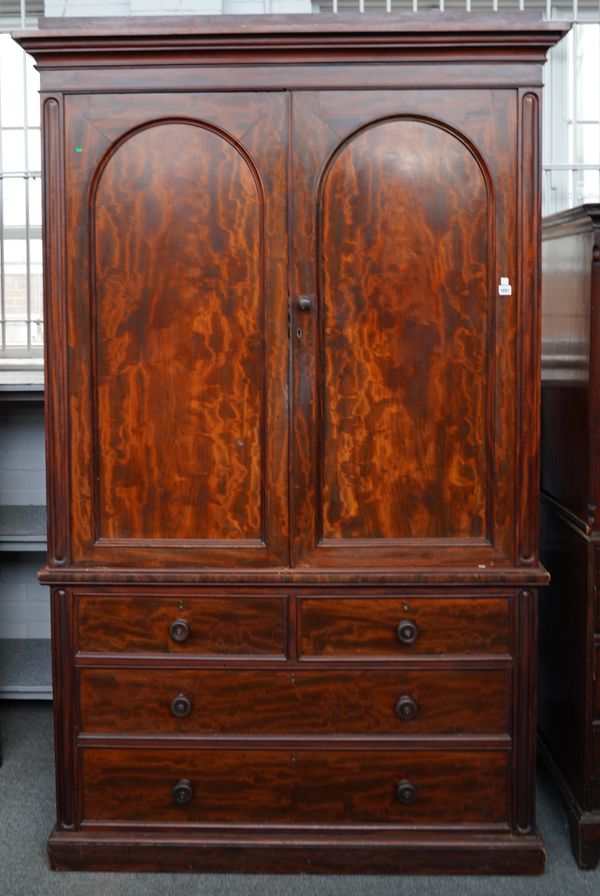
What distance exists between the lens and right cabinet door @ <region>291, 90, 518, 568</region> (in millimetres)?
2332

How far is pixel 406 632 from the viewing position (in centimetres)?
244

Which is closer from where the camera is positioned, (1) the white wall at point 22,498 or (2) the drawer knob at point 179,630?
(2) the drawer knob at point 179,630

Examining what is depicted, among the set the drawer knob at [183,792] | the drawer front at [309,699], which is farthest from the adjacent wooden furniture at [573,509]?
the drawer knob at [183,792]

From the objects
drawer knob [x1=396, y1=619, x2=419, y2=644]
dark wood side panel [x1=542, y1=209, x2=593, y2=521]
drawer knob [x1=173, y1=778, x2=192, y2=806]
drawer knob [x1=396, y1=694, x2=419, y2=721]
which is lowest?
drawer knob [x1=173, y1=778, x2=192, y2=806]

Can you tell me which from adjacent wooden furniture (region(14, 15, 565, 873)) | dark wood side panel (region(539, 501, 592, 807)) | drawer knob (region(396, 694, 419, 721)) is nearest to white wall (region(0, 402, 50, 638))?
adjacent wooden furniture (region(14, 15, 565, 873))

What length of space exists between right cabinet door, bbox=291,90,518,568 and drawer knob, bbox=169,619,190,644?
346 millimetres

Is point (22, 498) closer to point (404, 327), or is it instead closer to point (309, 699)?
point (309, 699)

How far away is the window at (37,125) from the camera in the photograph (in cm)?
346

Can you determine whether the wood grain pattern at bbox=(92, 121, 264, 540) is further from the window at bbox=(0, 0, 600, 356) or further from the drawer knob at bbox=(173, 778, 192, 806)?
the window at bbox=(0, 0, 600, 356)

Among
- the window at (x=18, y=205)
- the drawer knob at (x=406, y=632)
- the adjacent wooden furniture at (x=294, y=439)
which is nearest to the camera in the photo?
the adjacent wooden furniture at (x=294, y=439)

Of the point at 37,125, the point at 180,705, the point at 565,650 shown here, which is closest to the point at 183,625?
the point at 180,705

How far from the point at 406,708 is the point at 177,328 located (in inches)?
45.8

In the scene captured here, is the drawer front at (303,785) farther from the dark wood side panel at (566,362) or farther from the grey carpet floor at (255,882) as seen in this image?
the dark wood side panel at (566,362)

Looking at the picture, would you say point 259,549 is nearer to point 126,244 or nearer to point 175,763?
point 175,763
